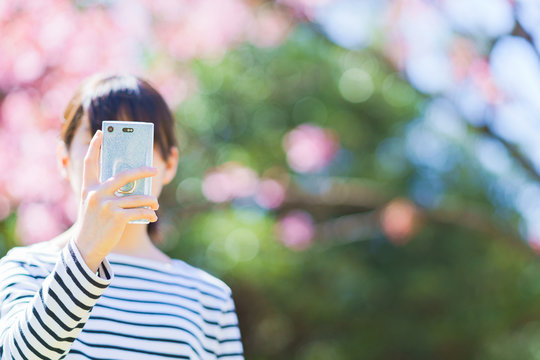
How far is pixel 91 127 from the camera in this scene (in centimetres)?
92

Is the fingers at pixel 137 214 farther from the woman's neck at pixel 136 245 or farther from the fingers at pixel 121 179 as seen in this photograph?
the woman's neck at pixel 136 245

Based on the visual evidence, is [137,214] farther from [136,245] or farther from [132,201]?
[136,245]

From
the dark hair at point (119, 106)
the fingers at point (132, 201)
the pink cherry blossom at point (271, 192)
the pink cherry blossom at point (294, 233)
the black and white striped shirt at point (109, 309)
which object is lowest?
the pink cherry blossom at point (294, 233)

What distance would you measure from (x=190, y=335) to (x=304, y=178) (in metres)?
2.56

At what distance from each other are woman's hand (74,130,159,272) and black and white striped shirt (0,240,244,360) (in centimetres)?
1

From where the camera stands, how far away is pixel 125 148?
0.71m

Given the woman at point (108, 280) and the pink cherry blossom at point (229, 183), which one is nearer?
the woman at point (108, 280)

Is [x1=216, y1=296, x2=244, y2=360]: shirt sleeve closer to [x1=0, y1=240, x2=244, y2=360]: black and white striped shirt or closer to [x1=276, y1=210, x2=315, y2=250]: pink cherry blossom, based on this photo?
[x1=0, y1=240, x2=244, y2=360]: black and white striped shirt

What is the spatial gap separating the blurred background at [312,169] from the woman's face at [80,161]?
4.39ft

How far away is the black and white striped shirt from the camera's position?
654mm

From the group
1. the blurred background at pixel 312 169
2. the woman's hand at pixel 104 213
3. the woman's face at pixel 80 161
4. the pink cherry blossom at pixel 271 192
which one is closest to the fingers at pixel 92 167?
the woman's hand at pixel 104 213

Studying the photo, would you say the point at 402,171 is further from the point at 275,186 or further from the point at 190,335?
the point at 190,335

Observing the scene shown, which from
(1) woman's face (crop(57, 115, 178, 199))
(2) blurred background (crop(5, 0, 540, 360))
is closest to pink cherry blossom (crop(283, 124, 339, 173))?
(2) blurred background (crop(5, 0, 540, 360))

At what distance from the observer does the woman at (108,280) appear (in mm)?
651
